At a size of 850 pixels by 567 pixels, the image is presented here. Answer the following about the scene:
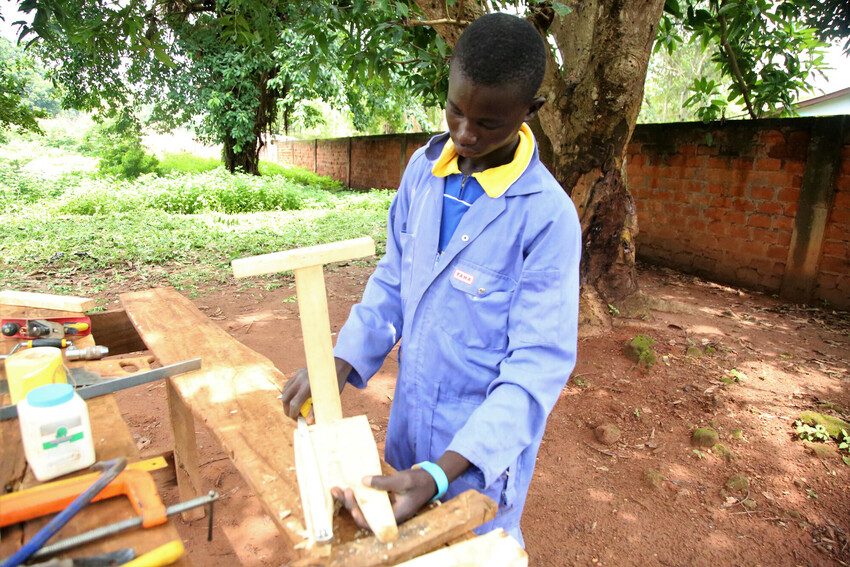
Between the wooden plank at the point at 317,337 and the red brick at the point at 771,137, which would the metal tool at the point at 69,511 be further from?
the red brick at the point at 771,137

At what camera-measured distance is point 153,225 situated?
747 cm

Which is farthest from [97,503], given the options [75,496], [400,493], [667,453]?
[667,453]

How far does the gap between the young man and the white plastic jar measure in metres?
0.42

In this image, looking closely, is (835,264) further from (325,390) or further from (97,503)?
(97,503)

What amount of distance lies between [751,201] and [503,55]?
498 centimetres

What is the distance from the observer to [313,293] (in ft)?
3.47

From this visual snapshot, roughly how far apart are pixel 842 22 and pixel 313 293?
6032 mm

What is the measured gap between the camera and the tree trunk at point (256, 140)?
42.2ft

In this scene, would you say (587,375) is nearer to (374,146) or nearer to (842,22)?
(842,22)

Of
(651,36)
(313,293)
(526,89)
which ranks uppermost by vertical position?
(651,36)

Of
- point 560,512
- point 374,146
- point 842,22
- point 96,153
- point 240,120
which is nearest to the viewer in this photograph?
point 560,512

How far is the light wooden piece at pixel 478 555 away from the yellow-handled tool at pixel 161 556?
1.25 feet

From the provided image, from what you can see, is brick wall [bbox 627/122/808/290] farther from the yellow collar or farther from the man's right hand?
the man's right hand

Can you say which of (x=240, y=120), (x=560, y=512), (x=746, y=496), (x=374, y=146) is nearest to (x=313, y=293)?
(x=560, y=512)
